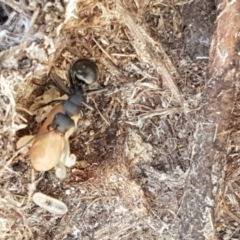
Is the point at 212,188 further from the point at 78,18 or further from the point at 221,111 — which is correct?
the point at 78,18

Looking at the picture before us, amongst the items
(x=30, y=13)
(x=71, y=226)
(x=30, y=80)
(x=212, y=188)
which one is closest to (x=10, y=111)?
(x=30, y=80)

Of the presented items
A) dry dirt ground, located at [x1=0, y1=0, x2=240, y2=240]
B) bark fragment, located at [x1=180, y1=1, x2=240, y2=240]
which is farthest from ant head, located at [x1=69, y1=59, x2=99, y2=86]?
bark fragment, located at [x1=180, y1=1, x2=240, y2=240]

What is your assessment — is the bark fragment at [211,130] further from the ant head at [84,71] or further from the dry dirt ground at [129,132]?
the ant head at [84,71]

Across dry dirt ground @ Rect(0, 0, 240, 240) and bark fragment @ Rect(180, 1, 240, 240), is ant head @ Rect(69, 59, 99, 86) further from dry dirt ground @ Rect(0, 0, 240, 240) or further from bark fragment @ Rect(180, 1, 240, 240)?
bark fragment @ Rect(180, 1, 240, 240)

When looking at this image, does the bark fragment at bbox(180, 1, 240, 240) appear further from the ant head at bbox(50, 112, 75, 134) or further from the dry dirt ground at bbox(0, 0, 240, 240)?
the ant head at bbox(50, 112, 75, 134)

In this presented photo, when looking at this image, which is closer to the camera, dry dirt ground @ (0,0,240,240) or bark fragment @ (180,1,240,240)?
bark fragment @ (180,1,240,240)

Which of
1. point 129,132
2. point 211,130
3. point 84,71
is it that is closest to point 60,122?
point 84,71

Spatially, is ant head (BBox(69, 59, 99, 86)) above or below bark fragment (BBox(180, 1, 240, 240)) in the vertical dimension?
above

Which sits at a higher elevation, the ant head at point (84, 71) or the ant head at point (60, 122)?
the ant head at point (84, 71)

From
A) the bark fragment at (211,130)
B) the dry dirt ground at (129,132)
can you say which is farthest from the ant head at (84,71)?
the bark fragment at (211,130)
